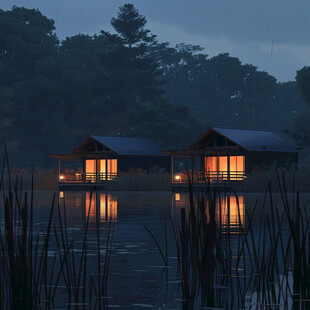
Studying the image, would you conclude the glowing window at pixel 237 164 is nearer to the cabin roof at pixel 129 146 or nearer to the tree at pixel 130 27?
the cabin roof at pixel 129 146

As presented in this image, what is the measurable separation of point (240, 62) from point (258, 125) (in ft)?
30.3

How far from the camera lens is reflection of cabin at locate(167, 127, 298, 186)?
4856 cm

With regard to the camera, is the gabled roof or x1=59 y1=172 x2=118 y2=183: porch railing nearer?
the gabled roof

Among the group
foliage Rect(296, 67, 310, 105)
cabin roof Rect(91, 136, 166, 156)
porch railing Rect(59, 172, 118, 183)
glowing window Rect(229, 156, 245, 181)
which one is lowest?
porch railing Rect(59, 172, 118, 183)

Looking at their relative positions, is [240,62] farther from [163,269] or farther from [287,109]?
[163,269]

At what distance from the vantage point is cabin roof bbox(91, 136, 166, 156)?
54.9 m

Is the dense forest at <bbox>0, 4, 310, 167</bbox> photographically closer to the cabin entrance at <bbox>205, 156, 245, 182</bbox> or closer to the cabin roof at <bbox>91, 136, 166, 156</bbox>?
the cabin roof at <bbox>91, 136, 166, 156</bbox>

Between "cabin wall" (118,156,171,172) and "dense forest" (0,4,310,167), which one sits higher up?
"dense forest" (0,4,310,167)

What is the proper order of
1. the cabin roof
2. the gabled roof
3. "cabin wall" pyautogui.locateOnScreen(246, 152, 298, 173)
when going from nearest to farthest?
the gabled roof, "cabin wall" pyautogui.locateOnScreen(246, 152, 298, 173), the cabin roof

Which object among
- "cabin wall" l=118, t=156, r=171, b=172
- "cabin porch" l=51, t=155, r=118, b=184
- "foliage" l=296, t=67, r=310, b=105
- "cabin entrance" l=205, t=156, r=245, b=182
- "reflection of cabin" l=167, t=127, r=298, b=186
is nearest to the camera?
"reflection of cabin" l=167, t=127, r=298, b=186

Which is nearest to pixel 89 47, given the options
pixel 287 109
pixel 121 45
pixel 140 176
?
pixel 121 45

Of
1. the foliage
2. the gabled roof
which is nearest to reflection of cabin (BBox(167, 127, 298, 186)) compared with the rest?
the gabled roof

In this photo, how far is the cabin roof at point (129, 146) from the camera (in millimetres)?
54906

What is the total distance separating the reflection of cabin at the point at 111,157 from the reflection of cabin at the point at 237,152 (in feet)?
18.9
